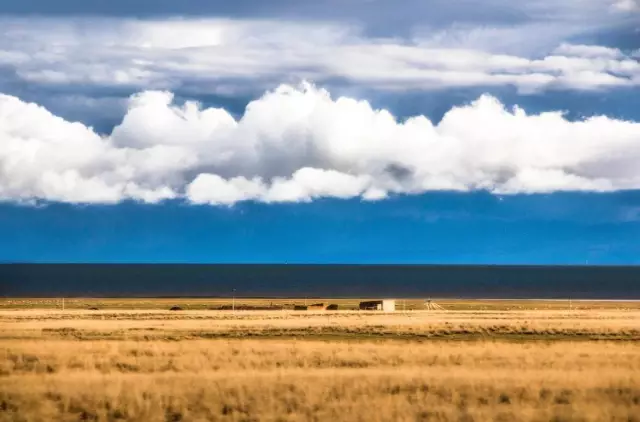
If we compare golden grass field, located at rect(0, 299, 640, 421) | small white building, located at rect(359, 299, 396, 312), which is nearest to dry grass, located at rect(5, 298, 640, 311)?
small white building, located at rect(359, 299, 396, 312)

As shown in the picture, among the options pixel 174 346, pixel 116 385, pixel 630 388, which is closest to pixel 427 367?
pixel 630 388

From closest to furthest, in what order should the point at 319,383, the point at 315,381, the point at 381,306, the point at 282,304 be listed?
the point at 319,383
the point at 315,381
the point at 381,306
the point at 282,304

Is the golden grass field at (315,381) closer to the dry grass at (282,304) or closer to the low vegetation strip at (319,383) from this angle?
the low vegetation strip at (319,383)

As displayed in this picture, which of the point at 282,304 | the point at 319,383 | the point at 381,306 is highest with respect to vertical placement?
the point at 282,304

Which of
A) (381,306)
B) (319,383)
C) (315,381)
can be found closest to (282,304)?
(381,306)

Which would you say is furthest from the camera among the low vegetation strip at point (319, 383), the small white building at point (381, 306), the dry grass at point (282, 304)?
the dry grass at point (282, 304)

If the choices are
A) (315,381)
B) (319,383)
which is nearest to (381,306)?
(315,381)

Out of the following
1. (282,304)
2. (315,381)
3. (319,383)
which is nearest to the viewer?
(319,383)

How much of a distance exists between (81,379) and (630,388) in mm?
13449

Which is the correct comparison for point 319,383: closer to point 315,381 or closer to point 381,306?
point 315,381

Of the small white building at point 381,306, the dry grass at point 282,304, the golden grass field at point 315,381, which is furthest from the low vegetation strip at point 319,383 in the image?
the dry grass at point 282,304

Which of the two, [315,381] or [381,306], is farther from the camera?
[381,306]

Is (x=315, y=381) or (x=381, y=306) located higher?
(x=381, y=306)

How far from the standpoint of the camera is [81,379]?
24.1m
